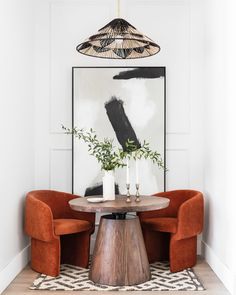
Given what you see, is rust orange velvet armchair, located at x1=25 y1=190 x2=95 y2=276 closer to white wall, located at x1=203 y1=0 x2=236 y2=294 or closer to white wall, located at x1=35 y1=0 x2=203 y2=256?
white wall, located at x1=35 y1=0 x2=203 y2=256

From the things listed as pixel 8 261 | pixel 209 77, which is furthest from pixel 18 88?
pixel 209 77

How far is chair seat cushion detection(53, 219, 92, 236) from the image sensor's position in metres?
4.09

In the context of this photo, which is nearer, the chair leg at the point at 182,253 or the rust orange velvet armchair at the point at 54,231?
the rust orange velvet armchair at the point at 54,231

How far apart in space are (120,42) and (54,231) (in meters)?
1.71

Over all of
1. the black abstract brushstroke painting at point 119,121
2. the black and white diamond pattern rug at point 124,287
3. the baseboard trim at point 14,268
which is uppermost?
the black abstract brushstroke painting at point 119,121

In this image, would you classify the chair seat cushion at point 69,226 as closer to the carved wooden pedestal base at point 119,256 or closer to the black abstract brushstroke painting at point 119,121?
the carved wooden pedestal base at point 119,256

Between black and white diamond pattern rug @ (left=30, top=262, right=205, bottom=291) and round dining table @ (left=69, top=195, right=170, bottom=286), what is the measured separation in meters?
0.07

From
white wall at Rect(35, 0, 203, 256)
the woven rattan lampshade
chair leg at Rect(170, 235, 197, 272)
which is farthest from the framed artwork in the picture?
chair leg at Rect(170, 235, 197, 272)

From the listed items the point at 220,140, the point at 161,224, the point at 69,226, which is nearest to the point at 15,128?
the point at 69,226

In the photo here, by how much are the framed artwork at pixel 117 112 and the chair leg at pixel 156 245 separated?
0.50 meters

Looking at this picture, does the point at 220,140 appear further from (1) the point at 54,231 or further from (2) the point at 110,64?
(1) the point at 54,231

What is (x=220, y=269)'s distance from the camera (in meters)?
4.01

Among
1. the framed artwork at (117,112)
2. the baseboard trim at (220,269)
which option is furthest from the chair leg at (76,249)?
the baseboard trim at (220,269)

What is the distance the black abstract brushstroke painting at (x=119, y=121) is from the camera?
4.91 m
